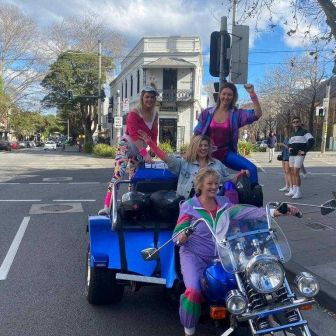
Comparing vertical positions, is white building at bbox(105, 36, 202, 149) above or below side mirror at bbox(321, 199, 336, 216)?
above

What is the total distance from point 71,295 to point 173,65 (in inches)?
1353

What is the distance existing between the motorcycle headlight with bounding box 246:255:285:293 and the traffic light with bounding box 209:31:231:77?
20.1 feet

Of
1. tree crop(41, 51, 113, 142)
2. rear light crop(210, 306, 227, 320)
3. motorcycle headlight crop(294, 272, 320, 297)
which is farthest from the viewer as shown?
tree crop(41, 51, 113, 142)

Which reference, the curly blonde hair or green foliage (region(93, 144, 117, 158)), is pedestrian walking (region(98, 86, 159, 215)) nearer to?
the curly blonde hair

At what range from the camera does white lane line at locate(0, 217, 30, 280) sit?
5.77m

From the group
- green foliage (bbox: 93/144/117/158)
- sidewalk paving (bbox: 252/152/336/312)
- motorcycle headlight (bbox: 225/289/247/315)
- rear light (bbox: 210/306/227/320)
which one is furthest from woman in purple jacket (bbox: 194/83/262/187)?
green foliage (bbox: 93/144/117/158)

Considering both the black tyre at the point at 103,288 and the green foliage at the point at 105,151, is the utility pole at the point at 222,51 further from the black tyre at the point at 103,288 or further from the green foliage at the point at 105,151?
the green foliage at the point at 105,151

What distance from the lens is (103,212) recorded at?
5.35m

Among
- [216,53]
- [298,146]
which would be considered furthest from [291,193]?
[216,53]

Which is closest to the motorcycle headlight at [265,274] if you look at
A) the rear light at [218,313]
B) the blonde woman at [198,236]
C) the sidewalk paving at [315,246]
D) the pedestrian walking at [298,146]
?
the rear light at [218,313]

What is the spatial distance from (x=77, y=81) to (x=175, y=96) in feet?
62.1

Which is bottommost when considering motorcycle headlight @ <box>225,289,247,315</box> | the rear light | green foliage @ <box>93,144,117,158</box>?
green foliage @ <box>93,144,117,158</box>

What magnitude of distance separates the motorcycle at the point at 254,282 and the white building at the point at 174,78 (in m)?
34.5

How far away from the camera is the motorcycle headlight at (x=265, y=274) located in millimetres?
2812
